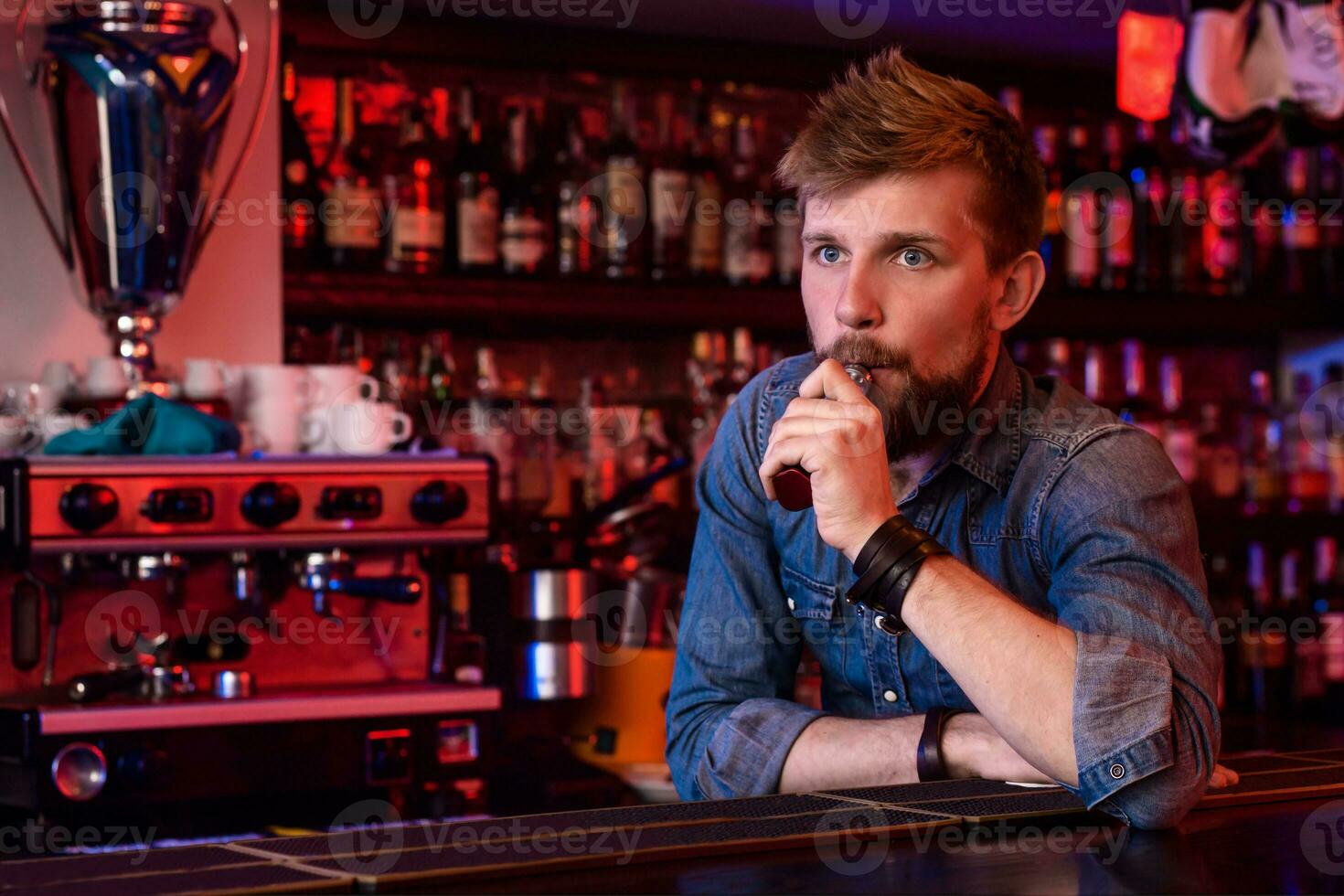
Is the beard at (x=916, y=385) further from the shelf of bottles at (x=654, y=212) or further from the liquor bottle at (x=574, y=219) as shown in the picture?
the liquor bottle at (x=574, y=219)

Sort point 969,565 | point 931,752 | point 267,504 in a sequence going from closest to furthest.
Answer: point 931,752 → point 969,565 → point 267,504

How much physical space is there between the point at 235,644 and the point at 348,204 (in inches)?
34.0

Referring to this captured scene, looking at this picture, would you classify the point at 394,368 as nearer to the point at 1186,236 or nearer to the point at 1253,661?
the point at 1186,236

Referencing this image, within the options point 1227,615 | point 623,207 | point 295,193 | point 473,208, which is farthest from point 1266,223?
point 295,193

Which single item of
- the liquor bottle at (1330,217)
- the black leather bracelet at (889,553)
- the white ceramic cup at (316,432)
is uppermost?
the liquor bottle at (1330,217)

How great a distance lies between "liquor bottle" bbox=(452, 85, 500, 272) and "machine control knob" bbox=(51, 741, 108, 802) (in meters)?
1.15

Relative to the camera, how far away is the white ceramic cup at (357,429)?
2.13 metres

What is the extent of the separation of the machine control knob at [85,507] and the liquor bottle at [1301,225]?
2738 mm

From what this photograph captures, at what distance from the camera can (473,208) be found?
2.66m

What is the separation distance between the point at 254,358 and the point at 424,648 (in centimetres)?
63

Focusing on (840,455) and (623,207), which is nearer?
(840,455)

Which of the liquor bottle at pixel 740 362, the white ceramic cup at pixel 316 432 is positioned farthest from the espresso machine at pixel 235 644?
the liquor bottle at pixel 740 362

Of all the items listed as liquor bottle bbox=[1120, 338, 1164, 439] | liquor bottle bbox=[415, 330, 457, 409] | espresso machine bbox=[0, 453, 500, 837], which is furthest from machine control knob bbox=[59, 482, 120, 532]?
liquor bottle bbox=[1120, 338, 1164, 439]

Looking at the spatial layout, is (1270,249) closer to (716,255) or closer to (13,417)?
(716,255)
